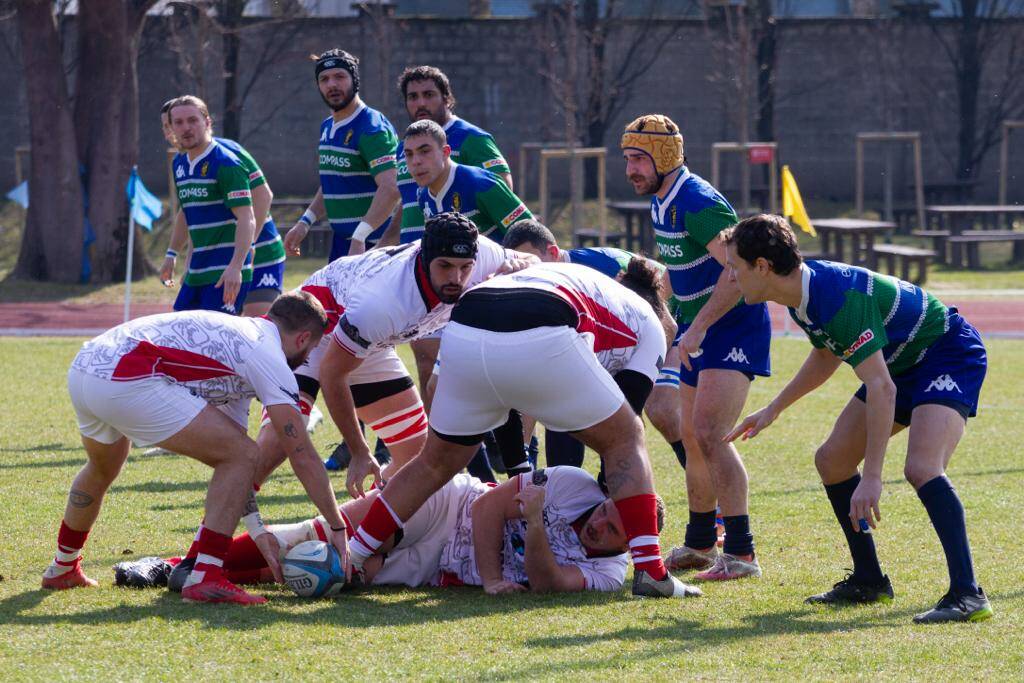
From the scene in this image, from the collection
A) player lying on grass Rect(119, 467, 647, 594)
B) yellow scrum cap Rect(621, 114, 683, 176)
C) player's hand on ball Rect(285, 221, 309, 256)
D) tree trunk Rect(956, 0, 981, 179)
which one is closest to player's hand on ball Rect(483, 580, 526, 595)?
player lying on grass Rect(119, 467, 647, 594)

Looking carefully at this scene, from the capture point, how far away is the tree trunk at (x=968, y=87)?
3238 centimetres

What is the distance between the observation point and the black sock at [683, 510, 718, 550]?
617 centimetres

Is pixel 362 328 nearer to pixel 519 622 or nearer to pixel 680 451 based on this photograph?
pixel 519 622

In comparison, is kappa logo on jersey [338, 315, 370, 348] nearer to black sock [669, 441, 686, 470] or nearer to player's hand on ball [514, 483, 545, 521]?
player's hand on ball [514, 483, 545, 521]

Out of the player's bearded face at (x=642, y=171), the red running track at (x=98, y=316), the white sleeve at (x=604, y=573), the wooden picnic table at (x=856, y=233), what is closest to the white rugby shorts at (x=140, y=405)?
the white sleeve at (x=604, y=573)

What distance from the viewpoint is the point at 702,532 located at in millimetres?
Result: 6184

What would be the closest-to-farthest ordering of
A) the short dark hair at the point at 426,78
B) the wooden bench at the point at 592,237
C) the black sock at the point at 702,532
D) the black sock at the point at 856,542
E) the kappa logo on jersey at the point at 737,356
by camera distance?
the black sock at the point at 856,542, the kappa logo on jersey at the point at 737,356, the black sock at the point at 702,532, the short dark hair at the point at 426,78, the wooden bench at the point at 592,237

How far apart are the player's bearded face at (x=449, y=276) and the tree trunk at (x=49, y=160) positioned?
16.0 meters

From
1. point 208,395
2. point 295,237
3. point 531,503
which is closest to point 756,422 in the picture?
point 531,503

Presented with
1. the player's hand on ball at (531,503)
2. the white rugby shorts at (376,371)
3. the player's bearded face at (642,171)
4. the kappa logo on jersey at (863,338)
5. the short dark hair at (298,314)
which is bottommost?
the player's hand on ball at (531,503)

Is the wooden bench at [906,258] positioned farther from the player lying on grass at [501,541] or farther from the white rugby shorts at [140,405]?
the white rugby shorts at [140,405]

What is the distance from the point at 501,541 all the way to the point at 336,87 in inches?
168

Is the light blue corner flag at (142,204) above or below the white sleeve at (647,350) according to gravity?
above

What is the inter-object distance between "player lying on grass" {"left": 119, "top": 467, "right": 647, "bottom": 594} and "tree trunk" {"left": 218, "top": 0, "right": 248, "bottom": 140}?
2454 cm
